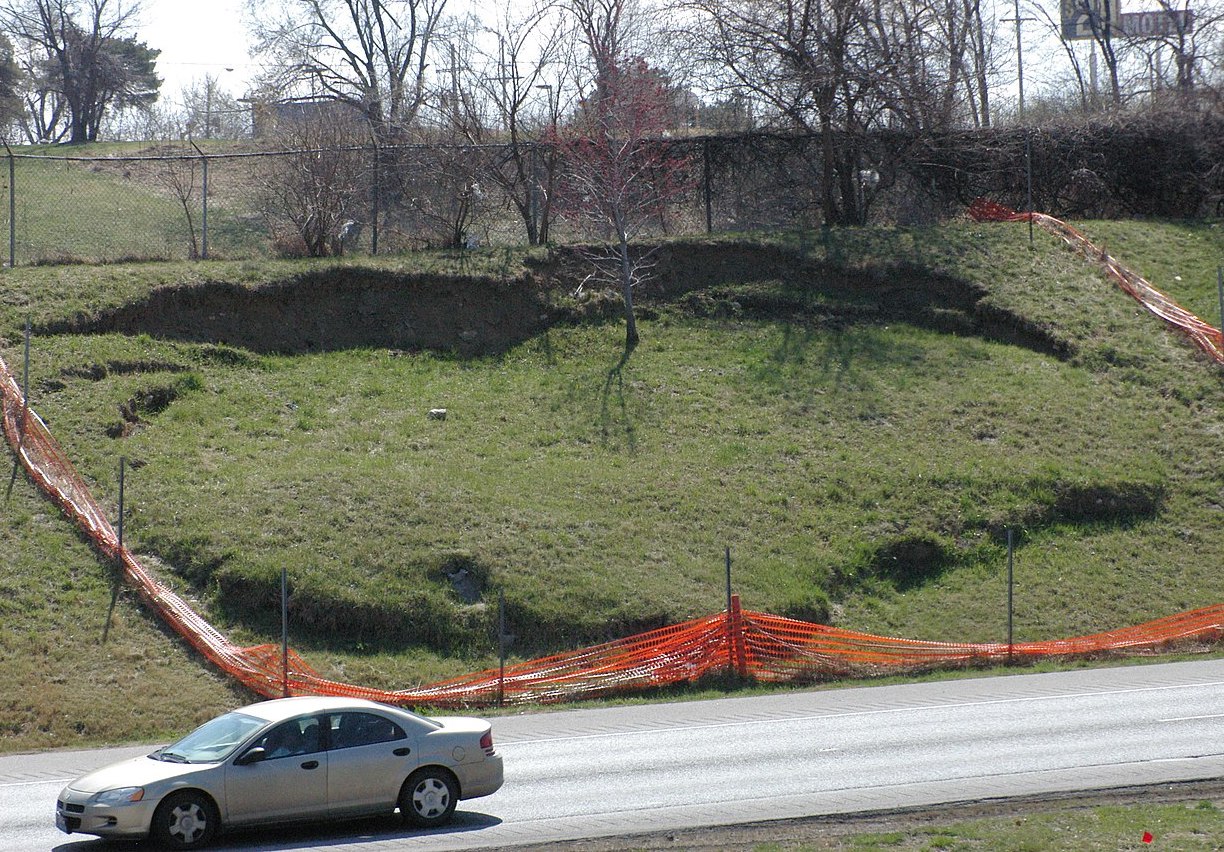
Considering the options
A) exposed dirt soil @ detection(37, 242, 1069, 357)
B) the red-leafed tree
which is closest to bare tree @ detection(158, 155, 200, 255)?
exposed dirt soil @ detection(37, 242, 1069, 357)

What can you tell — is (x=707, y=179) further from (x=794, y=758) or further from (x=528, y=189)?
(x=794, y=758)

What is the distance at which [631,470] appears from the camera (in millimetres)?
22203

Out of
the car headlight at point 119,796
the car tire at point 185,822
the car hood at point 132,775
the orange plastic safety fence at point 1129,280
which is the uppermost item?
the orange plastic safety fence at point 1129,280

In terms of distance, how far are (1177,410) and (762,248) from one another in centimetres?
1069

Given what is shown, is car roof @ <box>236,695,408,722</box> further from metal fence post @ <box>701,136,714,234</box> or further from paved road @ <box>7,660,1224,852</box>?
metal fence post @ <box>701,136,714,234</box>

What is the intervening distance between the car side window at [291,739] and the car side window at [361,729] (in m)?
0.16

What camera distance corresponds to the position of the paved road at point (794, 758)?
10.0 metres

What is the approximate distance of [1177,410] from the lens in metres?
25.1

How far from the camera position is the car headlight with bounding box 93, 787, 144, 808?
925cm

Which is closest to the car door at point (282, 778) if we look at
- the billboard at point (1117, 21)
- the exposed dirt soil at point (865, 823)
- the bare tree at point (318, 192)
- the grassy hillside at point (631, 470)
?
the exposed dirt soil at point (865, 823)

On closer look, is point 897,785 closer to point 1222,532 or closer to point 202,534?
point 202,534

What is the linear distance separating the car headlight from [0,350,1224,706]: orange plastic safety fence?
6015 millimetres

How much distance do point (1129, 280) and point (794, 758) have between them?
71.8ft

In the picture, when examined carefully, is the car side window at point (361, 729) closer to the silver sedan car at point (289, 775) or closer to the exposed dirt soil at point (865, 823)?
the silver sedan car at point (289, 775)
